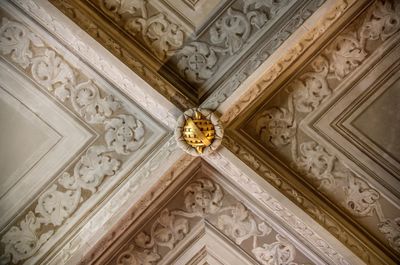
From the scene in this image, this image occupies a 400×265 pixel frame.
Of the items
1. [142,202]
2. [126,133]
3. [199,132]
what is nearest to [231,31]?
[199,132]

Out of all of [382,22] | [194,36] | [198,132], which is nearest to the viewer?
[198,132]

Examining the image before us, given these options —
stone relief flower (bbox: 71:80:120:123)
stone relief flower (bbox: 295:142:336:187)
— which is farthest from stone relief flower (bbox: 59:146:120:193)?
stone relief flower (bbox: 295:142:336:187)

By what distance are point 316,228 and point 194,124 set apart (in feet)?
3.62

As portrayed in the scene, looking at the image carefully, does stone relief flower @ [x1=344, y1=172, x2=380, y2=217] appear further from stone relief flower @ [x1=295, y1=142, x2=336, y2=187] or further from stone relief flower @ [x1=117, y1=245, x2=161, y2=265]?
stone relief flower @ [x1=117, y1=245, x2=161, y2=265]

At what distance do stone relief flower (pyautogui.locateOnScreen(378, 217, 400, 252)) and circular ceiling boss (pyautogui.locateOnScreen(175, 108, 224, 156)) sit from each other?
4.43 feet

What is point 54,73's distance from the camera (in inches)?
137

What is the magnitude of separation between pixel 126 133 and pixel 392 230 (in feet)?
6.65

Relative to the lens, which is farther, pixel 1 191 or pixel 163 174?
pixel 1 191

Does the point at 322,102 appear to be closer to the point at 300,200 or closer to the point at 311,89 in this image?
the point at 311,89

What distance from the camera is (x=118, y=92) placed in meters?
3.47

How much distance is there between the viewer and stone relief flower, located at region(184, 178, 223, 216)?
3549 millimetres

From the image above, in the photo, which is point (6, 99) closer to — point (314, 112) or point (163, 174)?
point (163, 174)

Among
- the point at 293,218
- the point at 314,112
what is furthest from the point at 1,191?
the point at 314,112

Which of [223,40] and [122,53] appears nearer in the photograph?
[122,53]
